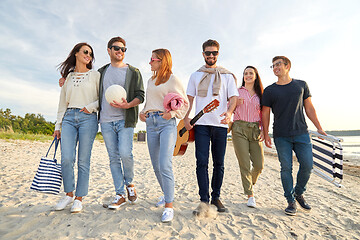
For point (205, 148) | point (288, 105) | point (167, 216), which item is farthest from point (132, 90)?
point (288, 105)

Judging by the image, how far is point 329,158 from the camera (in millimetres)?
4531

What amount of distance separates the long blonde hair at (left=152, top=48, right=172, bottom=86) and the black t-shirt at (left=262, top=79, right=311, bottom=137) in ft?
5.67

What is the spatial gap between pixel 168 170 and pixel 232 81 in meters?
1.68

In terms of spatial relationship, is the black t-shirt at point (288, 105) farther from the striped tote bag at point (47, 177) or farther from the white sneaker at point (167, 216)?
the striped tote bag at point (47, 177)

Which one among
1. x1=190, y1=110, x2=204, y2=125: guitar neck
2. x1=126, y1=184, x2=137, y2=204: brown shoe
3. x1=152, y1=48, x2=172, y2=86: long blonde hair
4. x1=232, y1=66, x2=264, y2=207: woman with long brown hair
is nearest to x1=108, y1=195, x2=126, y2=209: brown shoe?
x1=126, y1=184, x2=137, y2=204: brown shoe

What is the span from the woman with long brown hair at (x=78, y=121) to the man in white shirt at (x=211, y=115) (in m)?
1.46

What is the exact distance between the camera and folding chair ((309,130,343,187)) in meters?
4.25

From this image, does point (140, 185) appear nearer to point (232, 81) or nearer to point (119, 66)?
point (119, 66)

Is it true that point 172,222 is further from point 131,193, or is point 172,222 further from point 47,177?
point 47,177

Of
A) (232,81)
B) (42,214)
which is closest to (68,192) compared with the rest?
(42,214)

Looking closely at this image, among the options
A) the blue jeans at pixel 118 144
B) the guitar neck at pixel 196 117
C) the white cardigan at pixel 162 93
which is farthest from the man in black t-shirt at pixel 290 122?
the blue jeans at pixel 118 144

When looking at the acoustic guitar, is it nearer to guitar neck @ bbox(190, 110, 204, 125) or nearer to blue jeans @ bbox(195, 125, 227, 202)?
guitar neck @ bbox(190, 110, 204, 125)

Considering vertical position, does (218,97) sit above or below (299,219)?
above

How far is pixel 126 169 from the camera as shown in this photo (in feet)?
11.6
